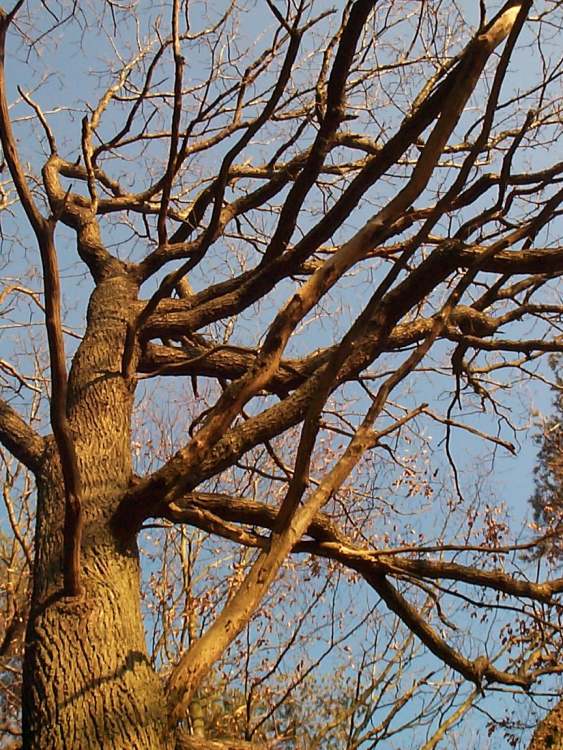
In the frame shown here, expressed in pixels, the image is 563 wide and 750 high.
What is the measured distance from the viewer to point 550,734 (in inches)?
71.1

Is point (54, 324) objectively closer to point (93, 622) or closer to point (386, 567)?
point (93, 622)

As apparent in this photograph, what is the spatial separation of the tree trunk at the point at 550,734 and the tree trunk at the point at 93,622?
98 cm

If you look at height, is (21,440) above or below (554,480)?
below

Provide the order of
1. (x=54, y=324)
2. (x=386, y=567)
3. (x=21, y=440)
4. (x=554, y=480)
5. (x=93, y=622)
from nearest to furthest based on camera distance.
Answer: (x=54, y=324)
(x=93, y=622)
(x=386, y=567)
(x=21, y=440)
(x=554, y=480)

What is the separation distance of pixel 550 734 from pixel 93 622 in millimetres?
1328

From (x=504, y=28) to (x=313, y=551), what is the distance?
1.94 m

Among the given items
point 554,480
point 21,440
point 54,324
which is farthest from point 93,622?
point 554,480

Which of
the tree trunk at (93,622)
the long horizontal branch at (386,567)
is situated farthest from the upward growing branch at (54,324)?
the long horizontal branch at (386,567)

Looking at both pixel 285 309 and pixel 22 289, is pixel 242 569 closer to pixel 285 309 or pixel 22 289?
pixel 22 289

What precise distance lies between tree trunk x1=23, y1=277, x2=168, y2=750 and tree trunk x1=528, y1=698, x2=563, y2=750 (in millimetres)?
978

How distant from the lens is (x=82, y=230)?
4.32 m

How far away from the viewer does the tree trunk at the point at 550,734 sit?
70.1 inches

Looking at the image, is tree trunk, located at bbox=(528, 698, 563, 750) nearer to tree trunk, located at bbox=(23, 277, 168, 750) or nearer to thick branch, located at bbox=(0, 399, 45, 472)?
tree trunk, located at bbox=(23, 277, 168, 750)

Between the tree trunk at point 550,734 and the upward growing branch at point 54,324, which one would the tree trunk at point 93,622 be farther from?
the tree trunk at point 550,734
